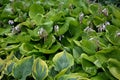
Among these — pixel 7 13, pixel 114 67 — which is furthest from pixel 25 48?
pixel 114 67

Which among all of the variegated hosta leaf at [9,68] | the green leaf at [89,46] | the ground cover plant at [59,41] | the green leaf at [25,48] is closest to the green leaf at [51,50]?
the ground cover plant at [59,41]

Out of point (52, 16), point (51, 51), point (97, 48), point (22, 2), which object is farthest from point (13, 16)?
point (97, 48)

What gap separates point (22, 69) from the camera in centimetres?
216

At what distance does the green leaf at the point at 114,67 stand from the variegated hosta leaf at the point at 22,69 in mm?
602

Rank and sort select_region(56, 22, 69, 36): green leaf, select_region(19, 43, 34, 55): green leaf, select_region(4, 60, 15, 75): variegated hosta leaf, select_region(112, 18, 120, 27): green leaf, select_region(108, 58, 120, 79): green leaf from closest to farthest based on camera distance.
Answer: select_region(108, 58, 120, 79): green leaf
select_region(4, 60, 15, 75): variegated hosta leaf
select_region(19, 43, 34, 55): green leaf
select_region(56, 22, 69, 36): green leaf
select_region(112, 18, 120, 27): green leaf

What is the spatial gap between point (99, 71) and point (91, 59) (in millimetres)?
125

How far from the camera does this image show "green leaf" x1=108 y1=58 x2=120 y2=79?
2137 millimetres

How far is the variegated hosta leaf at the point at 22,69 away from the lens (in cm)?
215

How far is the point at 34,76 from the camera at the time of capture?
7.00 feet

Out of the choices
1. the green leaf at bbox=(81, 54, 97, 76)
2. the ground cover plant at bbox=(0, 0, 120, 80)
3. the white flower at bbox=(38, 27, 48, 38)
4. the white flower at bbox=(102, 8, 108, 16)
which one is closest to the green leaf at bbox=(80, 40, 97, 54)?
the ground cover plant at bbox=(0, 0, 120, 80)

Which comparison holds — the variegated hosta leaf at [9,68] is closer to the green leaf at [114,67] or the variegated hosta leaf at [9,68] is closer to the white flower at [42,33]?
the white flower at [42,33]

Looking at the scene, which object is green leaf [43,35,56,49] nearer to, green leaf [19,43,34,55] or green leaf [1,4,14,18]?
green leaf [19,43,34,55]

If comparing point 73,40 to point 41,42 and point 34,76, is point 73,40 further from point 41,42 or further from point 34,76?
point 34,76

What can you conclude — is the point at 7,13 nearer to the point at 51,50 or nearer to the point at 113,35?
the point at 51,50
